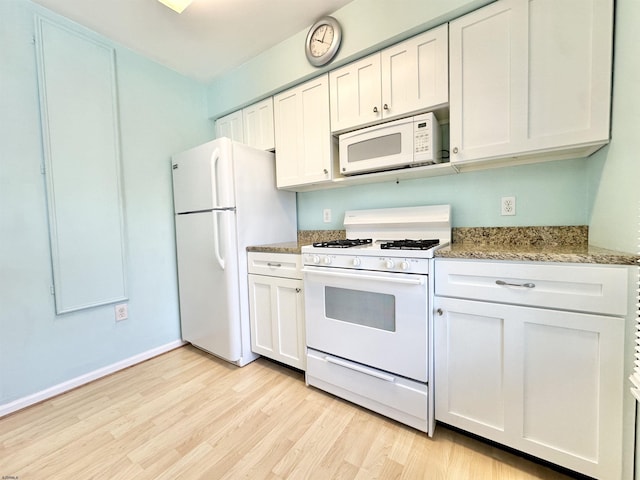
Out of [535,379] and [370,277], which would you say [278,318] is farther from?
[535,379]

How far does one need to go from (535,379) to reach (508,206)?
933mm

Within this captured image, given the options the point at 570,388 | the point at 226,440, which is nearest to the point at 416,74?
the point at 570,388

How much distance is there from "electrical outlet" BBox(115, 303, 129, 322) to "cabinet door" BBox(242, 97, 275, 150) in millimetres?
1669

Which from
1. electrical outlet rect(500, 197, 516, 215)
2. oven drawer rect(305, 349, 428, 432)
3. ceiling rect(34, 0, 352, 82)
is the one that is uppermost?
ceiling rect(34, 0, 352, 82)

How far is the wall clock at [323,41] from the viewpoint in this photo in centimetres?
170

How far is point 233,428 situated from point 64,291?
145 cm

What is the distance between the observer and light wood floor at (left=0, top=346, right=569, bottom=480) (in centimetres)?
117

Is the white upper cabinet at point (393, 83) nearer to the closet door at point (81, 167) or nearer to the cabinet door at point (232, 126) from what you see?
the cabinet door at point (232, 126)

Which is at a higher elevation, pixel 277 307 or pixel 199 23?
pixel 199 23

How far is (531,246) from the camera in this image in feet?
4.85

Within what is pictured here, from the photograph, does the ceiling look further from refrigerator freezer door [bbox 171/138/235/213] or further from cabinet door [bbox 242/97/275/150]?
refrigerator freezer door [bbox 171/138/235/213]

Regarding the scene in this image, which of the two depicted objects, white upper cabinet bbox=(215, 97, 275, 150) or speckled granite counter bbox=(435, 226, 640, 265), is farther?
white upper cabinet bbox=(215, 97, 275, 150)

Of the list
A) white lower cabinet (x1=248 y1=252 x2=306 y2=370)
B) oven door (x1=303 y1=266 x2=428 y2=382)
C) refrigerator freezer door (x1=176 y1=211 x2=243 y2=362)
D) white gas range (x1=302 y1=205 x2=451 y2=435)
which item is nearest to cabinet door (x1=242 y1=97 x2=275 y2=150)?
refrigerator freezer door (x1=176 y1=211 x2=243 y2=362)

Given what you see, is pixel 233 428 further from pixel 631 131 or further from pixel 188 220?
pixel 631 131
